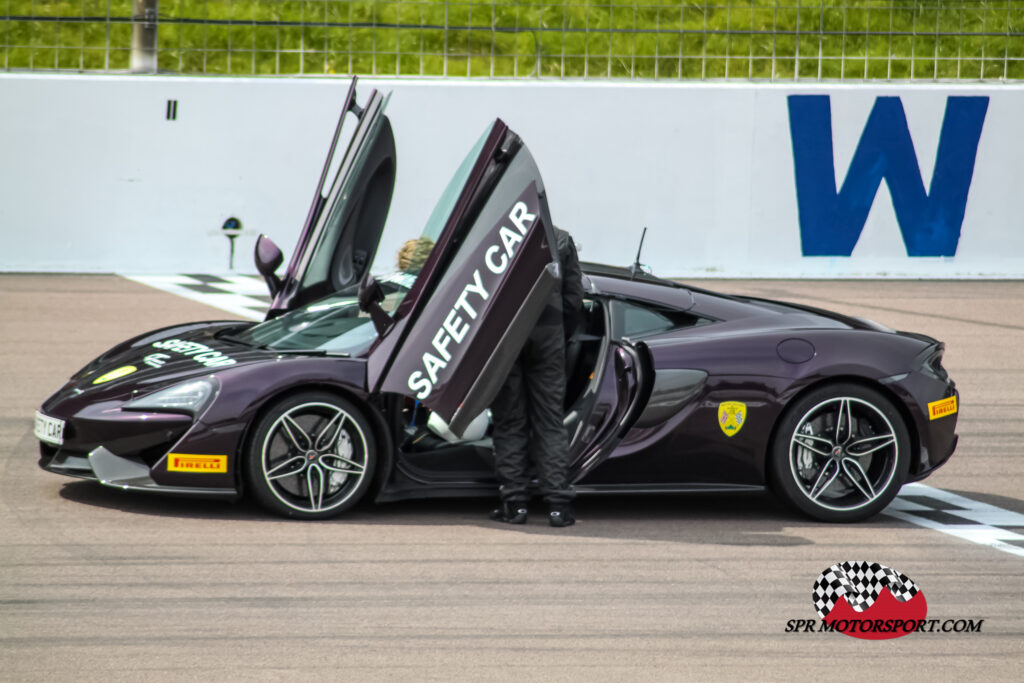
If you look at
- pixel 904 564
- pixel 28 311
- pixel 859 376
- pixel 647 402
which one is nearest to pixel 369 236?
pixel 647 402

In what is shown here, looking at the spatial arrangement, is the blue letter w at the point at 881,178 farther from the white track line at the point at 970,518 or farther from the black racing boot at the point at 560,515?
the black racing boot at the point at 560,515

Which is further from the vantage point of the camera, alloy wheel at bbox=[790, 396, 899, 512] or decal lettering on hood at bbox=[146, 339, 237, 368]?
alloy wheel at bbox=[790, 396, 899, 512]

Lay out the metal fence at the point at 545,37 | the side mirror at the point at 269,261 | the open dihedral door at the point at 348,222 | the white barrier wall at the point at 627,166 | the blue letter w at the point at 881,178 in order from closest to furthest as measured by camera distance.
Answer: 1. the open dihedral door at the point at 348,222
2. the side mirror at the point at 269,261
3. the white barrier wall at the point at 627,166
4. the metal fence at the point at 545,37
5. the blue letter w at the point at 881,178

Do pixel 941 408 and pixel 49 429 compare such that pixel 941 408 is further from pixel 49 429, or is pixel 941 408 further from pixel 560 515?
pixel 49 429

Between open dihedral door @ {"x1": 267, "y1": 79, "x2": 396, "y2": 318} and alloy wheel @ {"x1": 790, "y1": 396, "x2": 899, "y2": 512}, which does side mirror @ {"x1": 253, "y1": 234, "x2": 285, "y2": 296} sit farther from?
alloy wheel @ {"x1": 790, "y1": 396, "x2": 899, "y2": 512}

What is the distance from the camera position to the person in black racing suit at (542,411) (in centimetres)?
635

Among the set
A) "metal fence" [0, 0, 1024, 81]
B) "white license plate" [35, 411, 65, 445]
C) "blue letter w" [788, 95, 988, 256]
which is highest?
"metal fence" [0, 0, 1024, 81]

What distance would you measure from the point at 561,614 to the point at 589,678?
68 centimetres

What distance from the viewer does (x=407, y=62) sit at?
59.2ft

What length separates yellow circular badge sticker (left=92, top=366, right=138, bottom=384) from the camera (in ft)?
21.7

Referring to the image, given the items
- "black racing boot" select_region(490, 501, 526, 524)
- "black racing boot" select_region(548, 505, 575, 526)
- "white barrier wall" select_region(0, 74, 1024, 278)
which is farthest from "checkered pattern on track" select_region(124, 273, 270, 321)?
"black racing boot" select_region(548, 505, 575, 526)

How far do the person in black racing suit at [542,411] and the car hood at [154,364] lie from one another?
1.12 m

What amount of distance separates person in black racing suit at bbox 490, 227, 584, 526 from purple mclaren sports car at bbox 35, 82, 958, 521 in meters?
0.15

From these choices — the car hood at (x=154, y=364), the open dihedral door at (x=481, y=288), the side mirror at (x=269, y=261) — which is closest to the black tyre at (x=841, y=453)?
the open dihedral door at (x=481, y=288)
